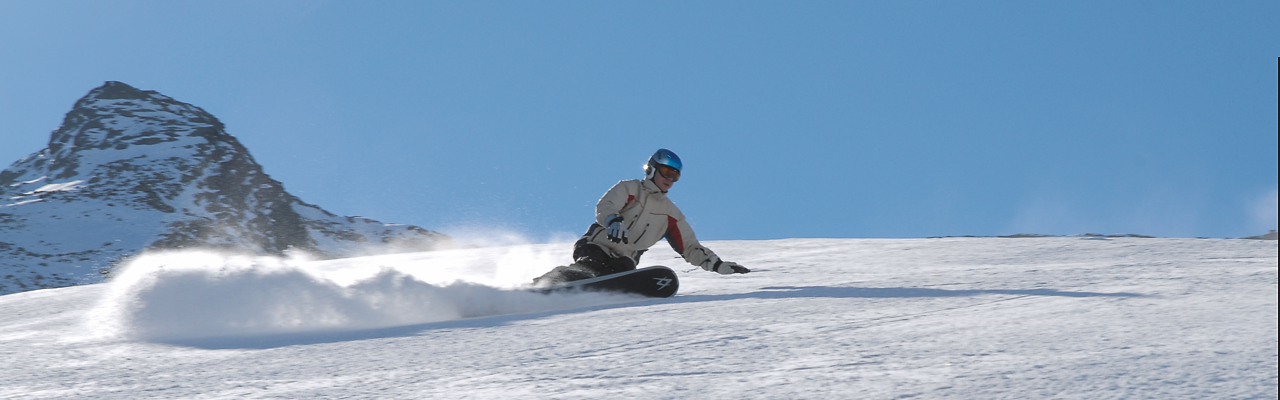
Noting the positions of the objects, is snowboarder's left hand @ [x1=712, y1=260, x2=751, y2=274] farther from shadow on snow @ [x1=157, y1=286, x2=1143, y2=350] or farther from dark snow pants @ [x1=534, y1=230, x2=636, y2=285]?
dark snow pants @ [x1=534, y1=230, x2=636, y2=285]

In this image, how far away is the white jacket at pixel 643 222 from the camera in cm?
579

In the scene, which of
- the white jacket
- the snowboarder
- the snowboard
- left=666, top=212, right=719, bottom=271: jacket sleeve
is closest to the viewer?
the snowboard

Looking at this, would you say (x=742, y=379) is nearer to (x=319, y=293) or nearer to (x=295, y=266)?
(x=319, y=293)

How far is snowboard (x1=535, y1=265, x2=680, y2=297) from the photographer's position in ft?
16.8

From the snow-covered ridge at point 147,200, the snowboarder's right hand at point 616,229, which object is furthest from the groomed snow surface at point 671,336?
the snow-covered ridge at point 147,200

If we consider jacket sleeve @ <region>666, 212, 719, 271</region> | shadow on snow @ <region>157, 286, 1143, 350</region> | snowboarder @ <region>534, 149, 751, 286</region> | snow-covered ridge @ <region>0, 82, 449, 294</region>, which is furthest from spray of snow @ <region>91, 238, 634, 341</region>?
snow-covered ridge @ <region>0, 82, 449, 294</region>

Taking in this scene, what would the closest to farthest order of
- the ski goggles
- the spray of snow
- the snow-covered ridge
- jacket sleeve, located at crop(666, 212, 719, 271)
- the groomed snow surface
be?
the groomed snow surface < the spray of snow < the ski goggles < jacket sleeve, located at crop(666, 212, 719, 271) < the snow-covered ridge

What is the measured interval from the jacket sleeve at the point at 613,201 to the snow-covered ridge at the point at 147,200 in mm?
69531

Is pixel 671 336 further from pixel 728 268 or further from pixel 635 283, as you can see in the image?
pixel 728 268

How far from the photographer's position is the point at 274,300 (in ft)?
14.5

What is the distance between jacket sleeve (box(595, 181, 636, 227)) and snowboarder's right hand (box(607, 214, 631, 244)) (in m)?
0.19

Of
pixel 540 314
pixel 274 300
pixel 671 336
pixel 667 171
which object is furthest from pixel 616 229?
pixel 671 336

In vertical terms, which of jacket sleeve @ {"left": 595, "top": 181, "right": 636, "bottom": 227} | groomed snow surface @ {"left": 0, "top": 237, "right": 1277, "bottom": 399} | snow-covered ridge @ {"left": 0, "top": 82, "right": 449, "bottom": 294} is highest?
snow-covered ridge @ {"left": 0, "top": 82, "right": 449, "bottom": 294}

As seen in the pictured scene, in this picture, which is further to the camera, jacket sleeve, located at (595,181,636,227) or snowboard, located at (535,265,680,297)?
jacket sleeve, located at (595,181,636,227)
